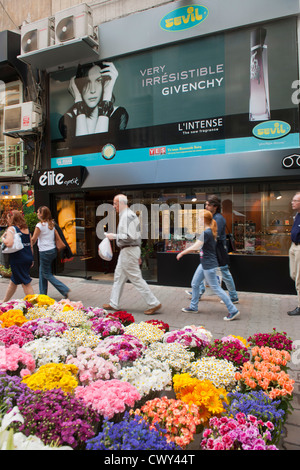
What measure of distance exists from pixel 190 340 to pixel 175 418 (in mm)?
1198

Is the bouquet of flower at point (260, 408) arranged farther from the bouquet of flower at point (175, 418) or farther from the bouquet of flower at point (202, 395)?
the bouquet of flower at point (175, 418)

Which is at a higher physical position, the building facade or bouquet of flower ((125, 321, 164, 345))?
the building facade

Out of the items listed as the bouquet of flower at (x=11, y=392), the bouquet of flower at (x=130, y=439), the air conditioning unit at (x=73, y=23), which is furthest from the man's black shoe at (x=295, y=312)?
the air conditioning unit at (x=73, y=23)

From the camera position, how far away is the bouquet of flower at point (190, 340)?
3.21m

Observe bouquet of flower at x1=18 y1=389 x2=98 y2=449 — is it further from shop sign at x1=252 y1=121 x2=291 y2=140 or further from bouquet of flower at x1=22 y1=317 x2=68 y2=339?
shop sign at x1=252 y1=121 x2=291 y2=140

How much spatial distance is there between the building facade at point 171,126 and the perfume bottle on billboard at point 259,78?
2 centimetres

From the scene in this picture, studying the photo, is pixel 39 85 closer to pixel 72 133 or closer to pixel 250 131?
pixel 72 133

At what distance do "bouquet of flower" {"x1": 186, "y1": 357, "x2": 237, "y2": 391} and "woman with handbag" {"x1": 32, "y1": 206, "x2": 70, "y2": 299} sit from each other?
4.50 metres

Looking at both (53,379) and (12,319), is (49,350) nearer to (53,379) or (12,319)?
(53,379)

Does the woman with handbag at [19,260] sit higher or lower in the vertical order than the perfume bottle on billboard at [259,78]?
lower

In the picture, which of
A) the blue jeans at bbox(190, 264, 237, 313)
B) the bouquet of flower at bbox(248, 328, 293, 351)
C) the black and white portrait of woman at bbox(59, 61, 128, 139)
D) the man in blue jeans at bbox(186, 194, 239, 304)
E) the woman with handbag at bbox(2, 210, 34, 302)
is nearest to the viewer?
the bouquet of flower at bbox(248, 328, 293, 351)

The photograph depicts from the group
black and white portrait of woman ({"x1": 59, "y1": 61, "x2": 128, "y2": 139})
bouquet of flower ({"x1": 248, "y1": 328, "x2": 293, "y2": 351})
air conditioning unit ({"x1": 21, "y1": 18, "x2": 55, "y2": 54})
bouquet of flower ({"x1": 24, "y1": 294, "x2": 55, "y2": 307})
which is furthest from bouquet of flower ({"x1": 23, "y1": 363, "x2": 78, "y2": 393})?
air conditioning unit ({"x1": 21, "y1": 18, "x2": 55, "y2": 54})

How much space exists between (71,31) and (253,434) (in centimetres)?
967

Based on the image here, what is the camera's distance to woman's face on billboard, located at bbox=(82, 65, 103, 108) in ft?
30.0
